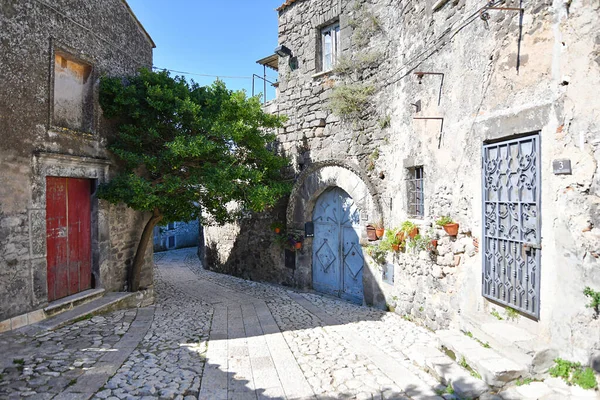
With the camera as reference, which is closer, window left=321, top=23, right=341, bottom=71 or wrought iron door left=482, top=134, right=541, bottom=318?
wrought iron door left=482, top=134, right=541, bottom=318

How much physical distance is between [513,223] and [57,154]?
590 centimetres

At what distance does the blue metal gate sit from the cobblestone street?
35.0 inches

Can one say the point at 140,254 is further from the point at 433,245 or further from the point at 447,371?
the point at 447,371

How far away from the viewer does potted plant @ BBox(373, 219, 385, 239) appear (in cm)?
647

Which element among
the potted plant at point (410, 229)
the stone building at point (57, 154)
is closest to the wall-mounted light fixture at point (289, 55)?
the stone building at point (57, 154)

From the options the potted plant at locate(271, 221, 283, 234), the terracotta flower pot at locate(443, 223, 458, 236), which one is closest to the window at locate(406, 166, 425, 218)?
the terracotta flower pot at locate(443, 223, 458, 236)

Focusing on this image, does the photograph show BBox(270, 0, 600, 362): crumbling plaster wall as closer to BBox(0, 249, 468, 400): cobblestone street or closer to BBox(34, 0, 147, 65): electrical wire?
BBox(0, 249, 468, 400): cobblestone street

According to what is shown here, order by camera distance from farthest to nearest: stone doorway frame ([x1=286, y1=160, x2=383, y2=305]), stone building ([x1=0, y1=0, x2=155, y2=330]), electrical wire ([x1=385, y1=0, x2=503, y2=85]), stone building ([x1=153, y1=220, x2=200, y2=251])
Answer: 1. stone building ([x1=153, y1=220, x2=200, y2=251])
2. stone doorway frame ([x1=286, y1=160, x2=383, y2=305])
3. stone building ([x1=0, y1=0, x2=155, y2=330])
4. electrical wire ([x1=385, y1=0, x2=503, y2=85])

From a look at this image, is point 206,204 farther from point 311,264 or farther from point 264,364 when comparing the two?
point 264,364

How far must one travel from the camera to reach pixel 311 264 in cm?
821

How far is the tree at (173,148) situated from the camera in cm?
605

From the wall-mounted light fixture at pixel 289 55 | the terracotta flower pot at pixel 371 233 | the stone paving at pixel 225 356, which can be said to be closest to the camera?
the stone paving at pixel 225 356

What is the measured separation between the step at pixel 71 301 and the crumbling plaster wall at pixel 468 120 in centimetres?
474

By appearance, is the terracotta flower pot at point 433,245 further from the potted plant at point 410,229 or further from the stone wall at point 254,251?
the stone wall at point 254,251
